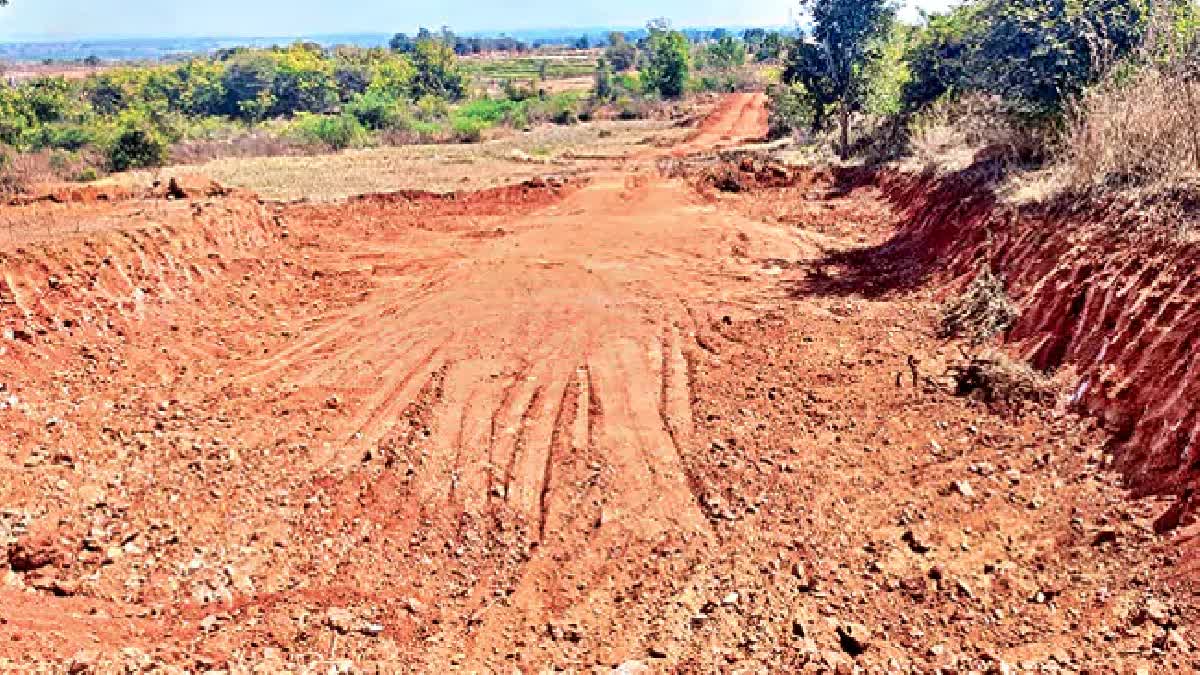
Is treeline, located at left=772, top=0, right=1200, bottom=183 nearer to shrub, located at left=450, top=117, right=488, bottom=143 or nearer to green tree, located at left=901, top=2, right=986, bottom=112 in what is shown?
green tree, located at left=901, top=2, right=986, bottom=112

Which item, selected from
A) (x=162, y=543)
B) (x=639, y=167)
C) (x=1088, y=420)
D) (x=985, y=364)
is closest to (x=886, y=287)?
(x=985, y=364)

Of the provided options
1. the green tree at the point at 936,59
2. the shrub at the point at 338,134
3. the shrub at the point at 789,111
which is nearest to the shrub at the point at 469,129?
the shrub at the point at 338,134

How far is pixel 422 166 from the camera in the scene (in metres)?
23.9

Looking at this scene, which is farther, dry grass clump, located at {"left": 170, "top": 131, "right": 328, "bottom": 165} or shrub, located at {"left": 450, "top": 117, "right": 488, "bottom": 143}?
shrub, located at {"left": 450, "top": 117, "right": 488, "bottom": 143}

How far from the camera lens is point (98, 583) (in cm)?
564

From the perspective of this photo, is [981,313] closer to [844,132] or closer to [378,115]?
[844,132]

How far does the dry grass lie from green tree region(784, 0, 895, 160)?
652 cm

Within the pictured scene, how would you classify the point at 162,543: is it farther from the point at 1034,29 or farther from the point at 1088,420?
the point at 1034,29

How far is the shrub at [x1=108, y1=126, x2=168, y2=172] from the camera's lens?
24.4 metres

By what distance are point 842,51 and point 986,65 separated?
8311 mm

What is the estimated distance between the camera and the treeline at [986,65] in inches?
399

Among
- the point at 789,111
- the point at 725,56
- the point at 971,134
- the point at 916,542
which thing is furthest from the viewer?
the point at 725,56

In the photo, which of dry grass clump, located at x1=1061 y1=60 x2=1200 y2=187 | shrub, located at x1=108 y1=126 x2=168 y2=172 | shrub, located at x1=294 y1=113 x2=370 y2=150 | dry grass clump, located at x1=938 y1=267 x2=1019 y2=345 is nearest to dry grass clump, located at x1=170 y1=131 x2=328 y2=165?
shrub, located at x1=294 y1=113 x2=370 y2=150

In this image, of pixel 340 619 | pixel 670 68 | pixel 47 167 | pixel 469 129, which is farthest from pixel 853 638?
pixel 670 68
